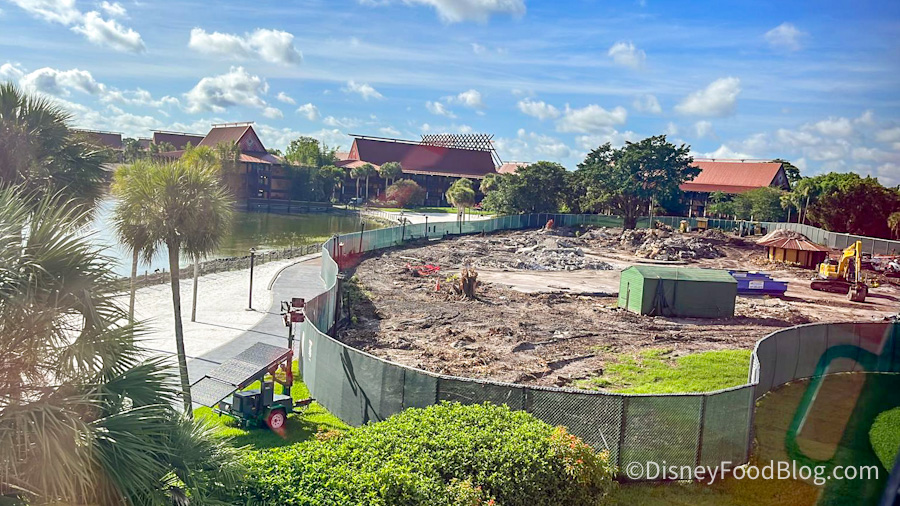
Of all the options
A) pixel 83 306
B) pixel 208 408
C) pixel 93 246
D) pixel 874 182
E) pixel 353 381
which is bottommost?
pixel 208 408

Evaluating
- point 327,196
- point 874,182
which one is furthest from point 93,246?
point 327,196

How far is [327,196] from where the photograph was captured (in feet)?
381

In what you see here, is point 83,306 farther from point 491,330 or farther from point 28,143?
point 491,330

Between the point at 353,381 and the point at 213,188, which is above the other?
the point at 213,188

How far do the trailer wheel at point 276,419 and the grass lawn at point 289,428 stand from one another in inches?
5.4

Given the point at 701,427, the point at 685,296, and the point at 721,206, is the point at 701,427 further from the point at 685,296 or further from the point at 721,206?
the point at 721,206

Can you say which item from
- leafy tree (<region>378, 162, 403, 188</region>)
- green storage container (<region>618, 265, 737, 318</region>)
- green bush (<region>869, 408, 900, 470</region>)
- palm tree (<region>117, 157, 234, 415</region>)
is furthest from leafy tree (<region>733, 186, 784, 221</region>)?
palm tree (<region>117, 157, 234, 415</region>)

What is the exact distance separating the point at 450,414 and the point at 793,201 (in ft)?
251

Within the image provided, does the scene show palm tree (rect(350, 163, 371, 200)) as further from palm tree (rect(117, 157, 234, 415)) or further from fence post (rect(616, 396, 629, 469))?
fence post (rect(616, 396, 629, 469))

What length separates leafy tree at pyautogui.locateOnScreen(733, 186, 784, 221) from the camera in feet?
266

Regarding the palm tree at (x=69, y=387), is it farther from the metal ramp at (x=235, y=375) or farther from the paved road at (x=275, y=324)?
the paved road at (x=275, y=324)

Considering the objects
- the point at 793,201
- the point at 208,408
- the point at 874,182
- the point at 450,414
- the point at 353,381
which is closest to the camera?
the point at 450,414

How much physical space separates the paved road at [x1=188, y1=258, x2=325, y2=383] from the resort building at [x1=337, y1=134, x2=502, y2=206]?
266ft

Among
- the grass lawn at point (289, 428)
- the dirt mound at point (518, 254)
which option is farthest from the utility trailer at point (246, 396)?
the dirt mound at point (518, 254)
